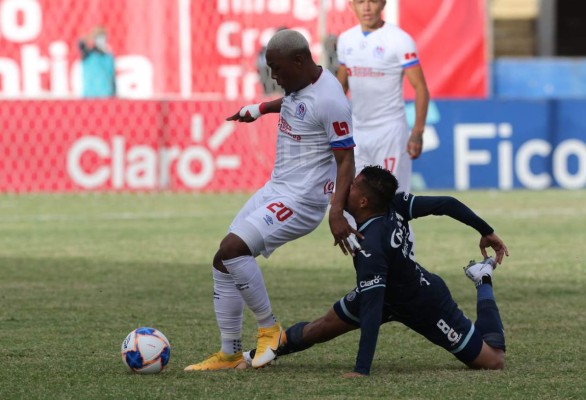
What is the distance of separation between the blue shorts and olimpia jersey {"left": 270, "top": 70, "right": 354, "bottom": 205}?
1.96 ft

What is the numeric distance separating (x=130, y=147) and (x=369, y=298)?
13.6 metres

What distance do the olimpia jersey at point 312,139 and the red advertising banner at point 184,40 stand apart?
16.4 m

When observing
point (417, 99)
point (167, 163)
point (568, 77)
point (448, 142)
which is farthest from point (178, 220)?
point (568, 77)

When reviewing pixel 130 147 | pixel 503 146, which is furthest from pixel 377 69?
pixel 503 146

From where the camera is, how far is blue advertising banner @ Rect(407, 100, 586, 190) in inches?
790

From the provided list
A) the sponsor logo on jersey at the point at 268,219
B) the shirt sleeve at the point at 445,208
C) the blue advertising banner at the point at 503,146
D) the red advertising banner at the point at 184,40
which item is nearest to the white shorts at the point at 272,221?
the sponsor logo on jersey at the point at 268,219

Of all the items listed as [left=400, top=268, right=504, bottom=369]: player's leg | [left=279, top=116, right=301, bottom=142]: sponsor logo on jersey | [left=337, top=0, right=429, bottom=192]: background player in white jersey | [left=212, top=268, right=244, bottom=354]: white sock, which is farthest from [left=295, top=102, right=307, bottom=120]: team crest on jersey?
[left=337, top=0, right=429, bottom=192]: background player in white jersey

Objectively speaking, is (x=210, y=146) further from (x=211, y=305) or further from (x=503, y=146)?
(x=211, y=305)

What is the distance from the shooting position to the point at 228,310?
7000 mm

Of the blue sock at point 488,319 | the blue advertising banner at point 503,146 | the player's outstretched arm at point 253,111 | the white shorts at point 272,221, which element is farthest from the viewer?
the blue advertising banner at point 503,146

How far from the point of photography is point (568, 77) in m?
25.8

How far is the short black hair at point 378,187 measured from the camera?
6625 mm

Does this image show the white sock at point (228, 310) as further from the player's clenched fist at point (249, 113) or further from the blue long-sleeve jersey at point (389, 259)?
the player's clenched fist at point (249, 113)

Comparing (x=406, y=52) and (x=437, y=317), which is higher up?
(x=406, y=52)
